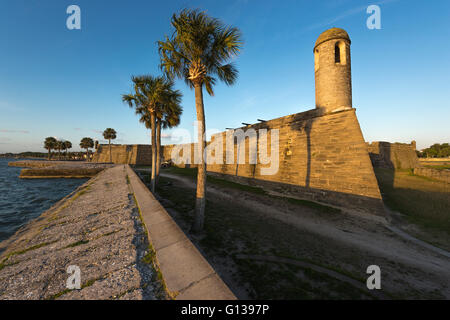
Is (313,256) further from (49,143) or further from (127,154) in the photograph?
(49,143)

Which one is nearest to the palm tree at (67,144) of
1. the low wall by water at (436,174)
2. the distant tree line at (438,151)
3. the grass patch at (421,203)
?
the grass patch at (421,203)

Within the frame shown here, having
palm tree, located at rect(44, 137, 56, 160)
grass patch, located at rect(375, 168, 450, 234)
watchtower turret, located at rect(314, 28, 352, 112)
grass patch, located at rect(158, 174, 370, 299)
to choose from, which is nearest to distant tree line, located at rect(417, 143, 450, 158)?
grass patch, located at rect(375, 168, 450, 234)

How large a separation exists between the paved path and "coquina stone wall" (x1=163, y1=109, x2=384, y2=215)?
11.2m

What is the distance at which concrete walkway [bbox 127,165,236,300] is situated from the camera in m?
1.95

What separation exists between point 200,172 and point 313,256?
4.62 m

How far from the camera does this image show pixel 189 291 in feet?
6.43

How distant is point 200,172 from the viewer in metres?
6.23

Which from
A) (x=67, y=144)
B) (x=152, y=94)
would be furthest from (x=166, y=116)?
(x=67, y=144)

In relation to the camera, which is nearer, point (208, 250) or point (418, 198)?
point (208, 250)

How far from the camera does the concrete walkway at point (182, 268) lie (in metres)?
1.95

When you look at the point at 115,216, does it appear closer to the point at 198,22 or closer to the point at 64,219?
the point at 64,219
